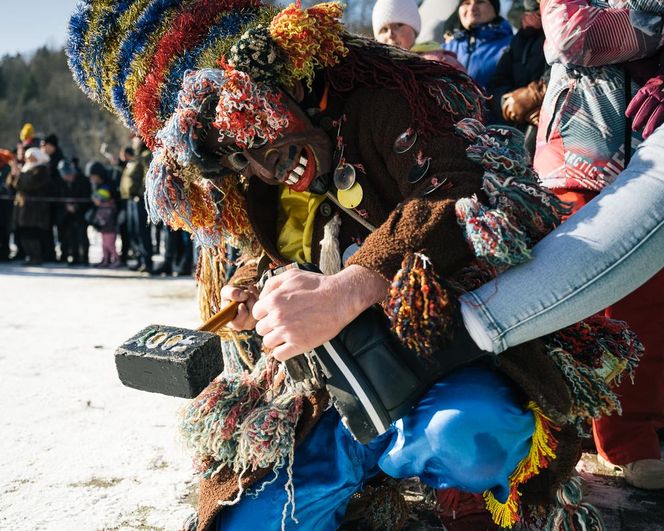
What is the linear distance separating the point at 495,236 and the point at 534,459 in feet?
1.57

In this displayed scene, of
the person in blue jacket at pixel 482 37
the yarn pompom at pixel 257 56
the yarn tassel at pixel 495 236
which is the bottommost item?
the yarn tassel at pixel 495 236

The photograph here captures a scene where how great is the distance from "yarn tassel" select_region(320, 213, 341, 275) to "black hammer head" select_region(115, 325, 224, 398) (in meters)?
0.31

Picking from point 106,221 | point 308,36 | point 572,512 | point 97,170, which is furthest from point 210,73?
point 97,170

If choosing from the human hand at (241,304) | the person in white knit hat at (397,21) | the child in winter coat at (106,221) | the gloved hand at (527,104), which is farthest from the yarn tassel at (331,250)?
the child in winter coat at (106,221)

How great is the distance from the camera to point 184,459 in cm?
206

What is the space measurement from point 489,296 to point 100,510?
48.0 inches

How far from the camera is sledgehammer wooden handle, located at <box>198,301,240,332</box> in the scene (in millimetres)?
1567

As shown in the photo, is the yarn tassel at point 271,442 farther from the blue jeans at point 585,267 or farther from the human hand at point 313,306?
the blue jeans at point 585,267

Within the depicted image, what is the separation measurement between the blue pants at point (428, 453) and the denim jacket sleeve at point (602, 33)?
0.87m

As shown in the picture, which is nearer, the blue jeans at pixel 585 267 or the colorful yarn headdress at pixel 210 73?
the blue jeans at pixel 585 267

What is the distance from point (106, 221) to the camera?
8.06 metres

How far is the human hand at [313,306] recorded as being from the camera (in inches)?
47.7

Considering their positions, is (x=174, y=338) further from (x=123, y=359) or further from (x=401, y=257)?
(x=401, y=257)

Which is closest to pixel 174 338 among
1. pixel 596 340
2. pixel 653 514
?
pixel 596 340
